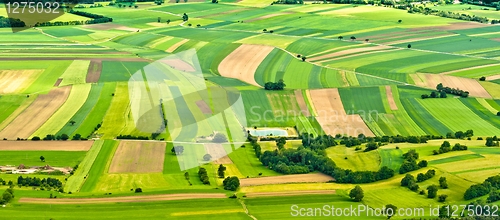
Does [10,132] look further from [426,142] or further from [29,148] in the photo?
[426,142]

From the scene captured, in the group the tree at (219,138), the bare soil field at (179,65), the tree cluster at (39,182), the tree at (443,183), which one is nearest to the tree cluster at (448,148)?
the tree at (443,183)

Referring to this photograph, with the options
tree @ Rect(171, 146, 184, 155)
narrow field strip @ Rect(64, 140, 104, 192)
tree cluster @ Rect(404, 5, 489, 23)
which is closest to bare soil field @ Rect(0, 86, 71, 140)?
narrow field strip @ Rect(64, 140, 104, 192)

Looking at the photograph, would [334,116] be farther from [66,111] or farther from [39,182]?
[39,182]

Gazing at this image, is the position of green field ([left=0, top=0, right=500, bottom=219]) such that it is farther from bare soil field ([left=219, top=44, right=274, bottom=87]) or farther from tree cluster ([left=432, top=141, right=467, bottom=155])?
bare soil field ([left=219, top=44, right=274, bottom=87])

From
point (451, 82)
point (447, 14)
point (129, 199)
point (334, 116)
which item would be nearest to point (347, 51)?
point (451, 82)

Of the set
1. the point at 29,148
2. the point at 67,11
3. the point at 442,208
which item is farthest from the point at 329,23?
the point at 442,208
